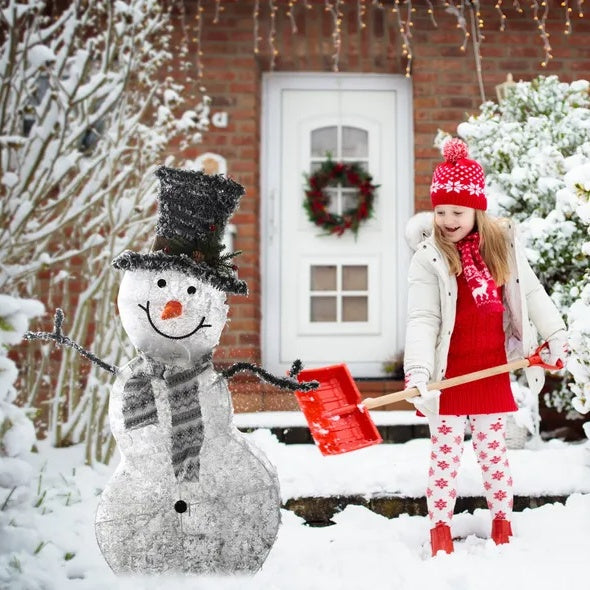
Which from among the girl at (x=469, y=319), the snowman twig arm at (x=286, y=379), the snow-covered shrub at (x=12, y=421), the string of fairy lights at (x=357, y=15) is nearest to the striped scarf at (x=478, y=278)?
the girl at (x=469, y=319)

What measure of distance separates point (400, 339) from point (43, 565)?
3.30m

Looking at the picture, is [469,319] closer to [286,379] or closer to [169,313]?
[286,379]

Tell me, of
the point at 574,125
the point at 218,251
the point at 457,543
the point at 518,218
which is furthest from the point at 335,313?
the point at 218,251

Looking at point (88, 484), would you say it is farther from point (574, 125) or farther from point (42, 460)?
point (574, 125)

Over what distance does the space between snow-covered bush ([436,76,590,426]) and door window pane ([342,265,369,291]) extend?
1.42 meters

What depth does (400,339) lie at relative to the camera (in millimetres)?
5289

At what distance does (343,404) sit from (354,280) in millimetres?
2885

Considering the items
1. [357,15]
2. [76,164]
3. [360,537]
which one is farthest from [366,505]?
[357,15]

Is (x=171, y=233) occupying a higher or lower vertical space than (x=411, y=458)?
higher

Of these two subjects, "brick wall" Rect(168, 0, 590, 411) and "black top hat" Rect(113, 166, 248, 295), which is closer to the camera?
"black top hat" Rect(113, 166, 248, 295)

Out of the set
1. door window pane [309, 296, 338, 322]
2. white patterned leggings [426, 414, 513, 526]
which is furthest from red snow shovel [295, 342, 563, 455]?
door window pane [309, 296, 338, 322]

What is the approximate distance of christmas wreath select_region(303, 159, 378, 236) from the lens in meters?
5.27

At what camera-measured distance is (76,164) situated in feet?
11.9

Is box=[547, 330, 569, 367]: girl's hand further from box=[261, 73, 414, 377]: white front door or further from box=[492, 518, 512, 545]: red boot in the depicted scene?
box=[261, 73, 414, 377]: white front door
